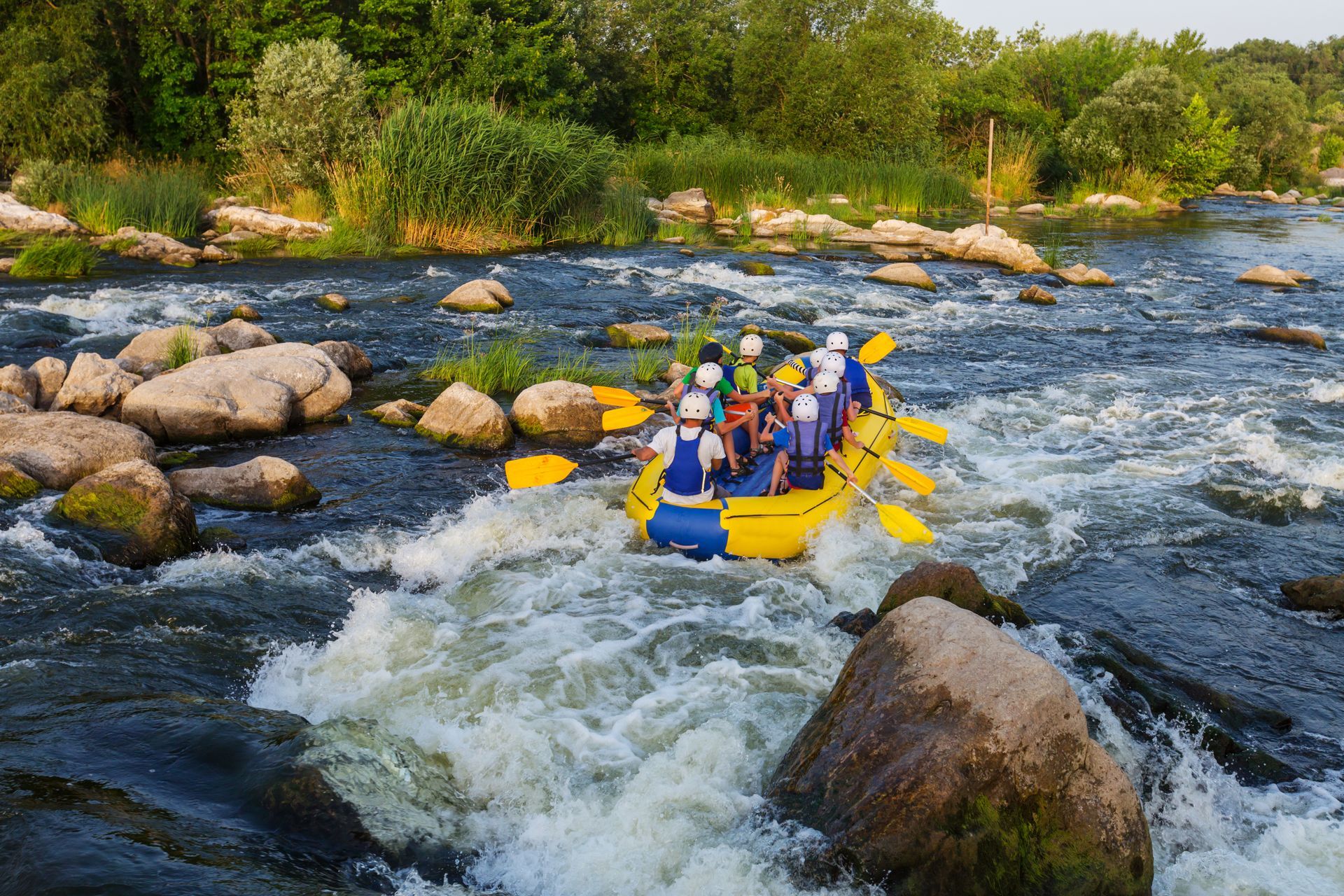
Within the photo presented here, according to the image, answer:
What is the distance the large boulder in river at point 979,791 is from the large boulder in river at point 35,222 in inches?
578

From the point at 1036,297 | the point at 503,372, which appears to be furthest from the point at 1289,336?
the point at 503,372

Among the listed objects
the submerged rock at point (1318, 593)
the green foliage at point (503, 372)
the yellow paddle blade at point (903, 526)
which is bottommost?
the submerged rock at point (1318, 593)

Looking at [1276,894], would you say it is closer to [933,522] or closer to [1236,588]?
[1236,588]

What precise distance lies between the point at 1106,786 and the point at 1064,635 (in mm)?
1831

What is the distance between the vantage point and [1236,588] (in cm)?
554

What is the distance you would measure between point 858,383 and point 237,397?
450cm

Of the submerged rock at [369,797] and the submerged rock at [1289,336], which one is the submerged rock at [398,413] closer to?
the submerged rock at [369,797]

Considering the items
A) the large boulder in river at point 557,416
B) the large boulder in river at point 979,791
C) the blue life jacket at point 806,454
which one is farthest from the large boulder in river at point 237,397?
the large boulder in river at point 979,791

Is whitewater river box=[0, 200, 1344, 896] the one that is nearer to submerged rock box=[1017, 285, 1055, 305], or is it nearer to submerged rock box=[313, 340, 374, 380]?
submerged rock box=[313, 340, 374, 380]

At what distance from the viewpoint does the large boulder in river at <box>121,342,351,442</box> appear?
695cm

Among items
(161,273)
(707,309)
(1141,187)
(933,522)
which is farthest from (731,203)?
(933,522)

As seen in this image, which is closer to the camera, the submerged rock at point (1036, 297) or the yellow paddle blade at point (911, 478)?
the yellow paddle blade at point (911, 478)

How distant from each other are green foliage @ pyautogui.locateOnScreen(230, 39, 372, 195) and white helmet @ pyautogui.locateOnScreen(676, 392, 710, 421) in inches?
452

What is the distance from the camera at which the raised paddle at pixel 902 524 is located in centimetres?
577
